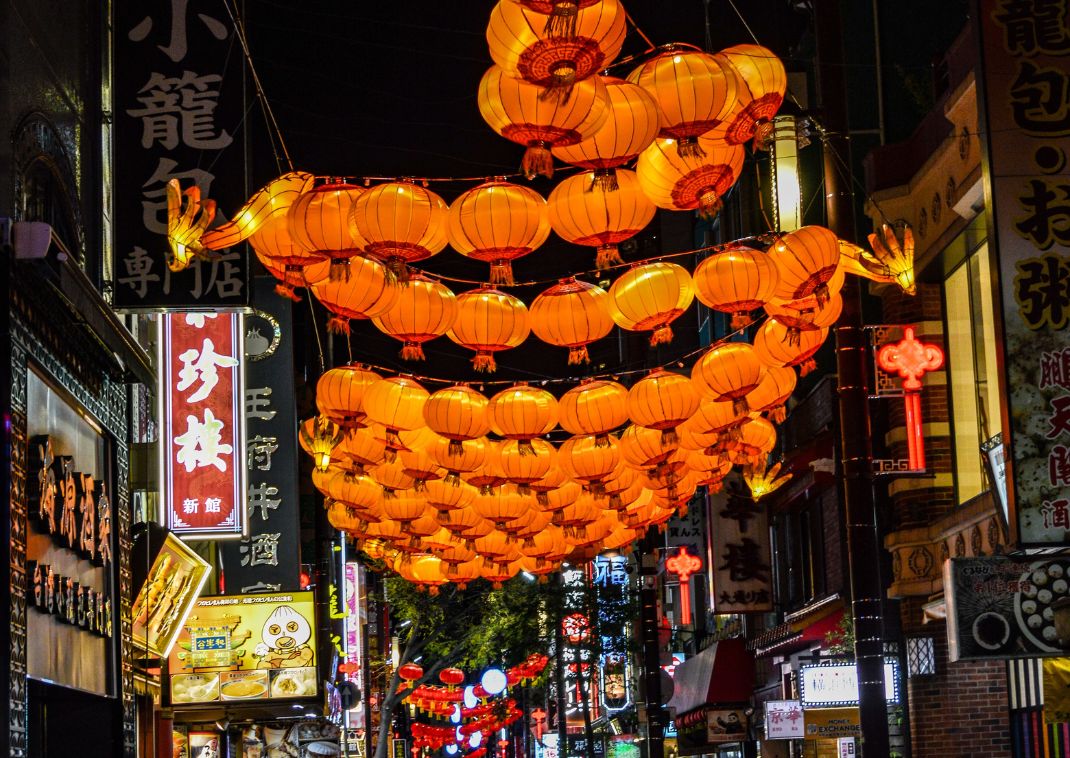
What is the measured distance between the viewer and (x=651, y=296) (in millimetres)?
13945

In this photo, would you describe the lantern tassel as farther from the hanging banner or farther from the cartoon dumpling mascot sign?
the hanging banner

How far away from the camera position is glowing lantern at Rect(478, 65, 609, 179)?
10.6m

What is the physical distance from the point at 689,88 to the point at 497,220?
2.36 m

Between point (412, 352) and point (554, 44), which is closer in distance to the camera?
point (554, 44)

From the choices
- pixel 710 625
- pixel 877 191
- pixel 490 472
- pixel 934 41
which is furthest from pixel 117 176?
pixel 710 625

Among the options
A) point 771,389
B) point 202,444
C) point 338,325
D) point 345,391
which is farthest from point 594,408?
point 202,444

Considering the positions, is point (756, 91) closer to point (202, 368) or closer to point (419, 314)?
point (419, 314)

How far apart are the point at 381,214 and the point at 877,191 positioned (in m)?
11.2

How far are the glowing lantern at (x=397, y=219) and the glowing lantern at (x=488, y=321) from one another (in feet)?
6.75

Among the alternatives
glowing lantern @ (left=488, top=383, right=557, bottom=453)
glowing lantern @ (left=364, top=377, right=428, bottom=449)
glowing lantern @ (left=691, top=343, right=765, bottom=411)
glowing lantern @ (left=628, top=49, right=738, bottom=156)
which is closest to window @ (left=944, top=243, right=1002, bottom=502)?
glowing lantern @ (left=691, top=343, right=765, bottom=411)

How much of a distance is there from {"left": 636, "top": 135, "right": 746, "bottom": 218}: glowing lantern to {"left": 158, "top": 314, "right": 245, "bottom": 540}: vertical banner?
9.06 meters

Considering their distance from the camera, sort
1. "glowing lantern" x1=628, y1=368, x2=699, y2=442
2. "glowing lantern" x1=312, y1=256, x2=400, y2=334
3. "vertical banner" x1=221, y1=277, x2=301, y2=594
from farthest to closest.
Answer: "vertical banner" x1=221, y1=277, x2=301, y2=594
"glowing lantern" x1=628, y1=368, x2=699, y2=442
"glowing lantern" x1=312, y1=256, x2=400, y2=334

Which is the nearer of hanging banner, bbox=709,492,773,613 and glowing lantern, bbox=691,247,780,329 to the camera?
glowing lantern, bbox=691,247,780,329

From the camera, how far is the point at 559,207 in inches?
503
